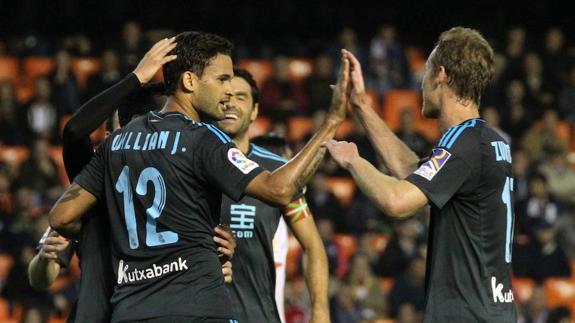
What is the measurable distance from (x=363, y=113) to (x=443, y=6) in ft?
48.5

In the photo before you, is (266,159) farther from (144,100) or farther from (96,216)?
(96,216)

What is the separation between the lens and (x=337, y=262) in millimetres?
14492

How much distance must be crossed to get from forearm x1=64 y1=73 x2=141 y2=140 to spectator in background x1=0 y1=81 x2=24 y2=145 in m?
11.5

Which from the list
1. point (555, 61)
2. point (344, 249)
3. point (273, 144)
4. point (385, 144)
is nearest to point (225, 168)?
point (385, 144)

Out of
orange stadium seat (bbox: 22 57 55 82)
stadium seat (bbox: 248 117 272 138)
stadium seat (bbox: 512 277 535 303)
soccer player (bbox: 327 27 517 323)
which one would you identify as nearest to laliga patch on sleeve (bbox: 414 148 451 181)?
soccer player (bbox: 327 27 517 323)

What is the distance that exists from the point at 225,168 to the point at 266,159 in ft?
6.63

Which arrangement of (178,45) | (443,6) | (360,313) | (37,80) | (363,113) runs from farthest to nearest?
(443,6)
(37,80)
(360,313)
(363,113)
(178,45)

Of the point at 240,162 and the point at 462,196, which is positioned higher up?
the point at 240,162

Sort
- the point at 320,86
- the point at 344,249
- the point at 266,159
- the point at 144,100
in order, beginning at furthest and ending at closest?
the point at 320,86, the point at 344,249, the point at 266,159, the point at 144,100

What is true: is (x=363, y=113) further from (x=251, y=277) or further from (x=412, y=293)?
(x=412, y=293)

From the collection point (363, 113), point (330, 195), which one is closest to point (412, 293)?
point (330, 195)

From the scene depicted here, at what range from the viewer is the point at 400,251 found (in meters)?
14.7

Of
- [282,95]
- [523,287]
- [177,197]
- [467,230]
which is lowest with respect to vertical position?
[523,287]

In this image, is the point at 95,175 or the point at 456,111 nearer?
the point at 95,175
